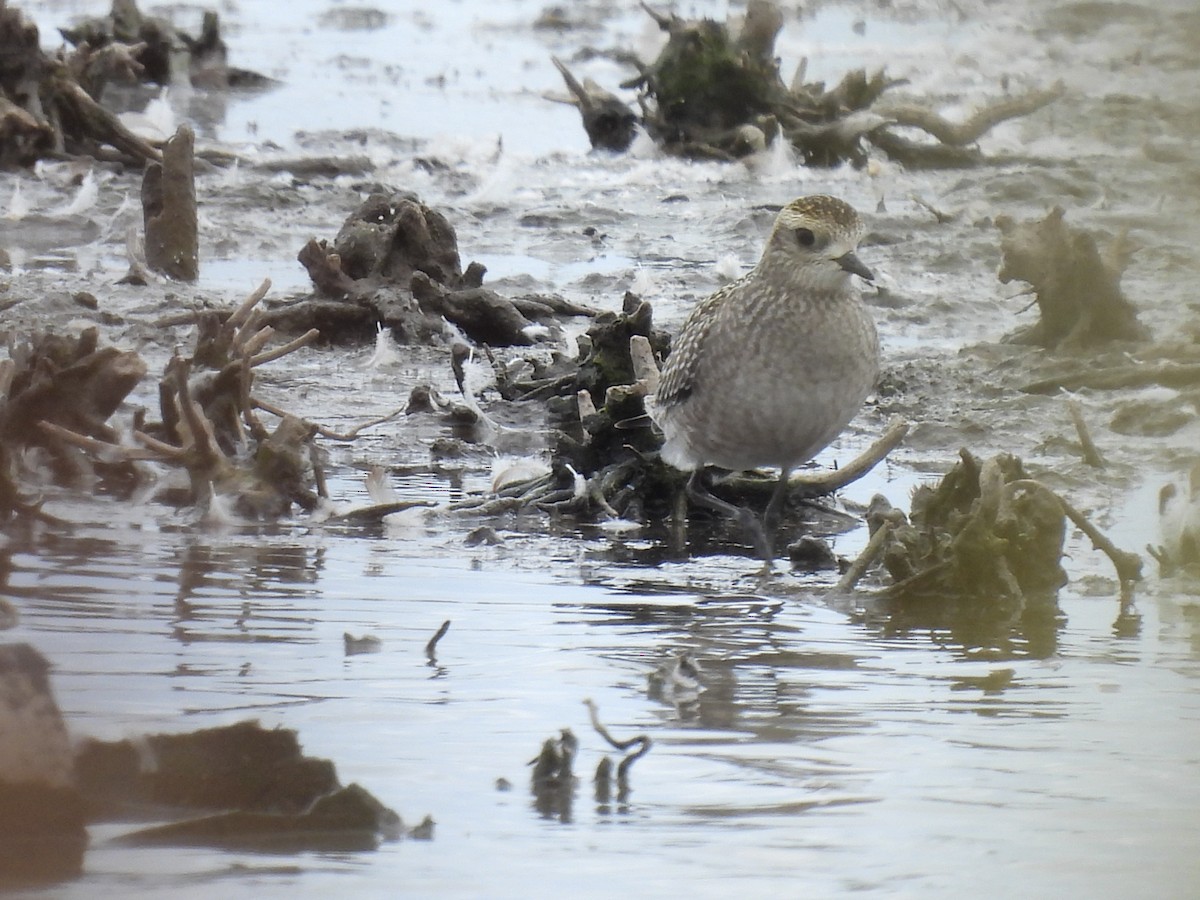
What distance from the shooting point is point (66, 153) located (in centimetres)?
1293

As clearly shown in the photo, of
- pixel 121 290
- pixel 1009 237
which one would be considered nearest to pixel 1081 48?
pixel 1009 237

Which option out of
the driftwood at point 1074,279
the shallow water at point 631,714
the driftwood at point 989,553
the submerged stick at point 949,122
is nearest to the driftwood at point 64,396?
the shallow water at point 631,714

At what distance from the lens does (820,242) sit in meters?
6.99

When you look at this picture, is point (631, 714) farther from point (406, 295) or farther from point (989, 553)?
point (406, 295)

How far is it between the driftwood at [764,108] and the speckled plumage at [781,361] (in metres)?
6.79

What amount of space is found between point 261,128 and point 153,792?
44.6 feet

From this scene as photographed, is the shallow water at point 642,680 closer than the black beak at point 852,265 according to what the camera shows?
Yes

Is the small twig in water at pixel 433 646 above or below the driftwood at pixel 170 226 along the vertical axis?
below

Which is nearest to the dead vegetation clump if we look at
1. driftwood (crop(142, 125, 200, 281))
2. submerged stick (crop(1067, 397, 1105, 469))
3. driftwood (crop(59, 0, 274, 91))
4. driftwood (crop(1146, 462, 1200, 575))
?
driftwood (crop(142, 125, 200, 281))

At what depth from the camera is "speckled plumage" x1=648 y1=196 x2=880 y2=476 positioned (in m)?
6.59

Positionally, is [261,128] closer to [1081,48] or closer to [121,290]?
[121,290]

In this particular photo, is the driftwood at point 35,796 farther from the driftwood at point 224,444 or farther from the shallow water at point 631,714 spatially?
the driftwood at point 224,444

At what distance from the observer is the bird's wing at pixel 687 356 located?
6789 millimetres

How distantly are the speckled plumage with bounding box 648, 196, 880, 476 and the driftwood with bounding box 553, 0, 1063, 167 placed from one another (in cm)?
679
